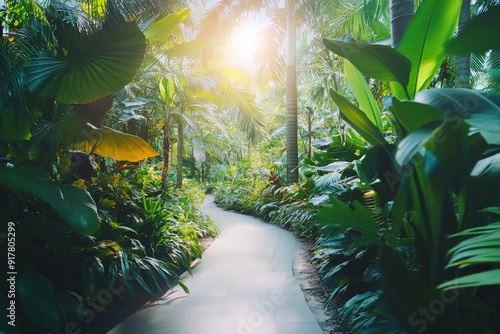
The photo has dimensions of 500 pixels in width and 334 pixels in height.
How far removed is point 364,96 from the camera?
2486 mm

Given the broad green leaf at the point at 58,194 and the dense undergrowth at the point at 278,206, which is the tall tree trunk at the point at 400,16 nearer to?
the broad green leaf at the point at 58,194

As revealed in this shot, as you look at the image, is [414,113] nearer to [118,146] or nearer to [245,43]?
[118,146]

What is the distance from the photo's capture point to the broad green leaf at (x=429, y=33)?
1.90 meters

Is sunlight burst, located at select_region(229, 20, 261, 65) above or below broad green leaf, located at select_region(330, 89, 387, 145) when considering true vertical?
above

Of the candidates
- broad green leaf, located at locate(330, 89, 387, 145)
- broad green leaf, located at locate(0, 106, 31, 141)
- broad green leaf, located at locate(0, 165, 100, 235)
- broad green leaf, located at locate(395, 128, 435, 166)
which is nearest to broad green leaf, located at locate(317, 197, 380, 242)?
broad green leaf, located at locate(330, 89, 387, 145)

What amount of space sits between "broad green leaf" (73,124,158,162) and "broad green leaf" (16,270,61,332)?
5.49 feet

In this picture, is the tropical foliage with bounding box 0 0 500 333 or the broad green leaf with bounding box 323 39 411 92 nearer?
the tropical foliage with bounding box 0 0 500 333

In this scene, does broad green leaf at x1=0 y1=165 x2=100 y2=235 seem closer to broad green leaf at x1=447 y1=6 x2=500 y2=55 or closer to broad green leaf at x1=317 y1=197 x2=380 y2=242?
broad green leaf at x1=317 y1=197 x2=380 y2=242

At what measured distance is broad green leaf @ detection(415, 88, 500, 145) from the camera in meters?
1.13

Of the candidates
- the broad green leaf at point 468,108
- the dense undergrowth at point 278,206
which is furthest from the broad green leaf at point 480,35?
the dense undergrowth at point 278,206

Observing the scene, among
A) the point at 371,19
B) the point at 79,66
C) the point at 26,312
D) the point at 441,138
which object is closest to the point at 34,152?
the point at 79,66

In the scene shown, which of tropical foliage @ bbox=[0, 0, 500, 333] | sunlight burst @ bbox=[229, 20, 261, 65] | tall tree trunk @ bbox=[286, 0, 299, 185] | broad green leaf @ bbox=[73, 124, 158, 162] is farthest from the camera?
sunlight burst @ bbox=[229, 20, 261, 65]

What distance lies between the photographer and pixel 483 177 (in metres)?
1.57

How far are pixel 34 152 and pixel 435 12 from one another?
11.7 ft
